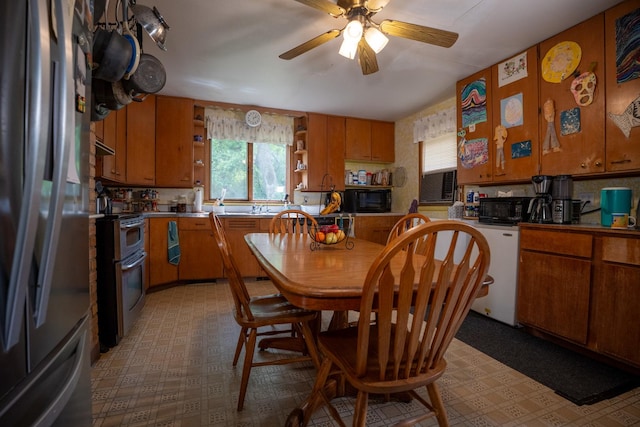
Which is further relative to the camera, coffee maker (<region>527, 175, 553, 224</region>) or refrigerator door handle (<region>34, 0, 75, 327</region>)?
coffee maker (<region>527, 175, 553, 224</region>)

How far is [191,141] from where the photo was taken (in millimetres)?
3779

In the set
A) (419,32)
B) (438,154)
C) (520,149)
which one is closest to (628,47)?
(520,149)

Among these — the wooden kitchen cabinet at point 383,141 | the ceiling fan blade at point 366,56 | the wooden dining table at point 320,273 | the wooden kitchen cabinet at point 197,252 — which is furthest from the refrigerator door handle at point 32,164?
the wooden kitchen cabinet at point 383,141

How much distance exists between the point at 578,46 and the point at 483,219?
1510 mm

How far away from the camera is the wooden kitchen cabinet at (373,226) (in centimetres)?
428

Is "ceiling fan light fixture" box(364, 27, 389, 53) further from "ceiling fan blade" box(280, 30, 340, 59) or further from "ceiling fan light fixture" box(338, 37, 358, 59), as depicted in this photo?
"ceiling fan blade" box(280, 30, 340, 59)

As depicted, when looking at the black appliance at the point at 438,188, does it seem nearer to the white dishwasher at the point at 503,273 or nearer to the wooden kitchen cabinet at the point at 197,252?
the white dishwasher at the point at 503,273

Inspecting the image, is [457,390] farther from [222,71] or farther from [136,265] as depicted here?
[222,71]

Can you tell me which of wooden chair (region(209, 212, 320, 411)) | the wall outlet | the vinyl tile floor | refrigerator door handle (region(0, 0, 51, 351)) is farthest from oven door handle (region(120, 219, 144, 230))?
the wall outlet

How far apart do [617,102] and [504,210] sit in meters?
1.03

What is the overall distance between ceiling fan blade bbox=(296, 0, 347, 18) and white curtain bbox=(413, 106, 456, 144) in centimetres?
244

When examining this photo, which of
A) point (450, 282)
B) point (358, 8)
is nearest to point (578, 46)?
point (358, 8)

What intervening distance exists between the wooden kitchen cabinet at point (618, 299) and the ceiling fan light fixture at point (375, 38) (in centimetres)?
190

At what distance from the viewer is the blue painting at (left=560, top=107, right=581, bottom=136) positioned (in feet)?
7.27
